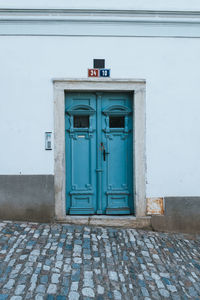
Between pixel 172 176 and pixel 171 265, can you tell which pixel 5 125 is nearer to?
pixel 172 176

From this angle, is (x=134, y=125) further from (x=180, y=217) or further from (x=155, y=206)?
(x=180, y=217)

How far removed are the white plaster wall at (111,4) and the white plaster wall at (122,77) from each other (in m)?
0.54

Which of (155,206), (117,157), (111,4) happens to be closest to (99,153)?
(117,157)

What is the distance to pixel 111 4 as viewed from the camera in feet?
13.5

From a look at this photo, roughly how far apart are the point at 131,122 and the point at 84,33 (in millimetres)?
1746

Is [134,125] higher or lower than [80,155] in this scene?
higher

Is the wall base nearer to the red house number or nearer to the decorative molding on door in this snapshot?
the decorative molding on door

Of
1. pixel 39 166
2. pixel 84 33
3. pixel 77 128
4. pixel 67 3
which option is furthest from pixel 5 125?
pixel 67 3

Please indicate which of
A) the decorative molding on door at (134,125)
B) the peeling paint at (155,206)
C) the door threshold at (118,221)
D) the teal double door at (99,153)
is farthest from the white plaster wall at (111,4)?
the door threshold at (118,221)

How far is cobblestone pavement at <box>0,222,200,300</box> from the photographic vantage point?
104 inches

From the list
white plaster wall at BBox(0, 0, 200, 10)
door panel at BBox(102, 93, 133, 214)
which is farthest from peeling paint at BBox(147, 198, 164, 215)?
white plaster wall at BBox(0, 0, 200, 10)

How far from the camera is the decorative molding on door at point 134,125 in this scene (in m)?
4.17

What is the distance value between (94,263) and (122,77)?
117 inches

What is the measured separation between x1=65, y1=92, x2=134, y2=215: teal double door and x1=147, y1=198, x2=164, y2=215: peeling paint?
350 millimetres
